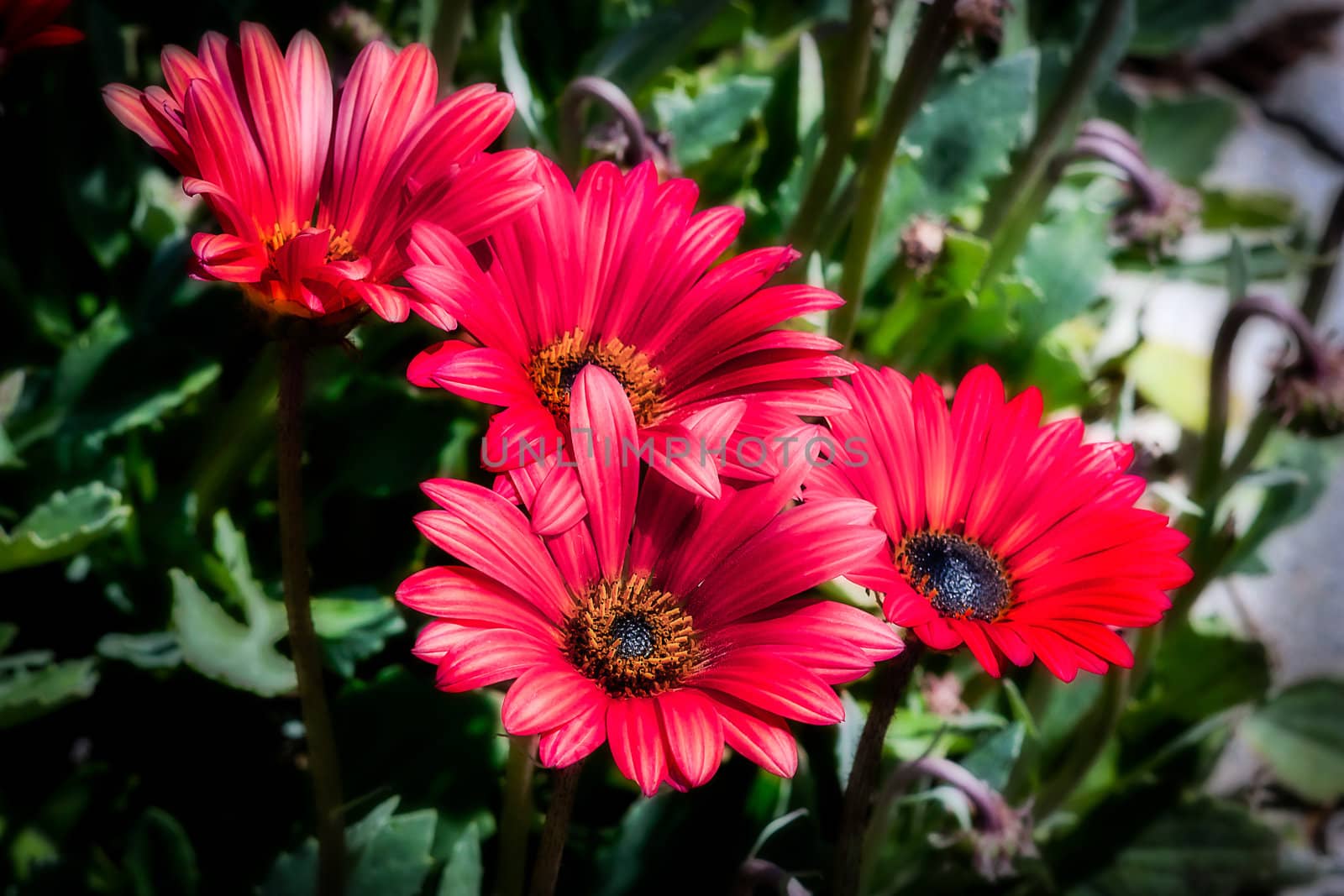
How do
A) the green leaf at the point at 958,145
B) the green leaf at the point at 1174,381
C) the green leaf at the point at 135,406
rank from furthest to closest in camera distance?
the green leaf at the point at 1174,381
the green leaf at the point at 958,145
the green leaf at the point at 135,406

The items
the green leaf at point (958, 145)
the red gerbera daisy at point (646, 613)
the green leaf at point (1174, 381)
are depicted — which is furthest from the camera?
the green leaf at point (1174, 381)

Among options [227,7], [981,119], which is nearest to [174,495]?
[227,7]

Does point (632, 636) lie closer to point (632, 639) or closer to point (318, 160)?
point (632, 639)

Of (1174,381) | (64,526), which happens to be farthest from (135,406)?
(1174,381)

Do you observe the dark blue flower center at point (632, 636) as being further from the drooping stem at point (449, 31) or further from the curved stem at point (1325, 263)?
the curved stem at point (1325, 263)

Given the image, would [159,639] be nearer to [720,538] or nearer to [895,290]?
[720,538]

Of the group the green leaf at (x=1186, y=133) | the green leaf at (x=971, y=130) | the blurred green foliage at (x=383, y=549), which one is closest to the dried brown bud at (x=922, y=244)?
the blurred green foliage at (x=383, y=549)
